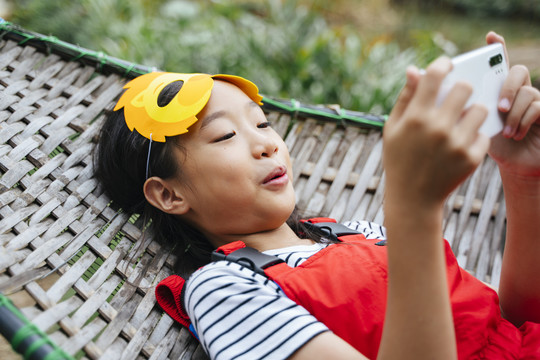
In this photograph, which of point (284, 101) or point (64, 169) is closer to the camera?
point (64, 169)

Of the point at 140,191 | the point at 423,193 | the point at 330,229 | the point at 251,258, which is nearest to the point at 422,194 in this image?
the point at 423,193

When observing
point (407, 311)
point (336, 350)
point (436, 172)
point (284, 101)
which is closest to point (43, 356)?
point (336, 350)

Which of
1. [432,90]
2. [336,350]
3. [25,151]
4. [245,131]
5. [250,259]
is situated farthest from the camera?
[25,151]

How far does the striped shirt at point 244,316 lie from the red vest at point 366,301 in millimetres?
68

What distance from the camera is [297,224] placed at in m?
1.35

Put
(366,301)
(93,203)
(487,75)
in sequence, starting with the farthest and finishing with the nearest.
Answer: (93,203), (366,301), (487,75)

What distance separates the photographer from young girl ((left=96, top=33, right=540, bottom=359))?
25.3 inches

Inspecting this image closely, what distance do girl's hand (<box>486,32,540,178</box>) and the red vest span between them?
0.91 ft

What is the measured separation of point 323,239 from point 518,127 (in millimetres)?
552

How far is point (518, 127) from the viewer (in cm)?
92

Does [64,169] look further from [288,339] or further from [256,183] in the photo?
[288,339]

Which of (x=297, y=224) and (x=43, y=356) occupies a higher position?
(x=297, y=224)

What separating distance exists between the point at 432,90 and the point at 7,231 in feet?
3.36

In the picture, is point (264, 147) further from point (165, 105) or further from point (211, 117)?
point (165, 105)
